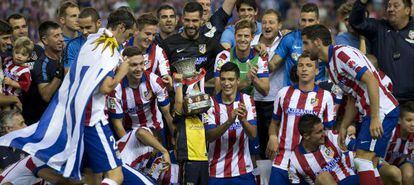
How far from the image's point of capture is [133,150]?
40.4 ft

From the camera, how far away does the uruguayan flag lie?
416 inches

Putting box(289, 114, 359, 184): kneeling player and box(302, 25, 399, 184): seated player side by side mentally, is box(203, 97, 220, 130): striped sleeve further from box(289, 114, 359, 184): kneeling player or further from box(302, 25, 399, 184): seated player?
box(302, 25, 399, 184): seated player

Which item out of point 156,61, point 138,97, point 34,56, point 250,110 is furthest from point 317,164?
point 34,56

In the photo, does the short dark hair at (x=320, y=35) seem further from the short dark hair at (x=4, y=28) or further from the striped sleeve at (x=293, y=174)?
the short dark hair at (x=4, y=28)

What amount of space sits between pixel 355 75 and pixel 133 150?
2.81 metres

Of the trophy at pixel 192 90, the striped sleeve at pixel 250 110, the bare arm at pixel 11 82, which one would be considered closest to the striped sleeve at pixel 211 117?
the trophy at pixel 192 90

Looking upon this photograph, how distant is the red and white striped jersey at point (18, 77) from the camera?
12.9 metres

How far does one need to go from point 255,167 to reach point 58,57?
275 cm

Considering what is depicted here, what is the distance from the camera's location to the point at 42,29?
13102 millimetres

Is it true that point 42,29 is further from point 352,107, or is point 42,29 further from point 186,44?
point 352,107

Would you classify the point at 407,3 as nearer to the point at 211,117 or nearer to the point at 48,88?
the point at 211,117

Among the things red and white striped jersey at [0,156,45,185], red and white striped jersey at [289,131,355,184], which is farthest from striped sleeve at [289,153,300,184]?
red and white striped jersey at [0,156,45,185]

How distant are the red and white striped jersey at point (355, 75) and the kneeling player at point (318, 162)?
2.11ft

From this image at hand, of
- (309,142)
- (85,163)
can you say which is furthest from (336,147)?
(85,163)
